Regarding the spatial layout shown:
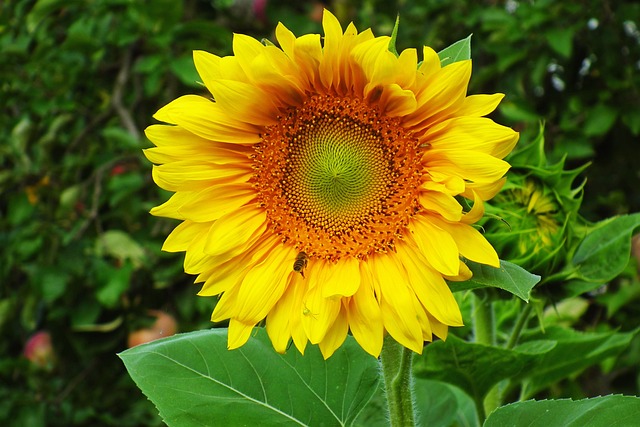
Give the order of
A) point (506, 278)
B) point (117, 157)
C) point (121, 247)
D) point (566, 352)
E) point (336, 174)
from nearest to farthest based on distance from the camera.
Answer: point (506, 278), point (336, 174), point (566, 352), point (121, 247), point (117, 157)

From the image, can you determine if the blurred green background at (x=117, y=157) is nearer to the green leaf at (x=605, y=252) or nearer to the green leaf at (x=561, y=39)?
the green leaf at (x=561, y=39)

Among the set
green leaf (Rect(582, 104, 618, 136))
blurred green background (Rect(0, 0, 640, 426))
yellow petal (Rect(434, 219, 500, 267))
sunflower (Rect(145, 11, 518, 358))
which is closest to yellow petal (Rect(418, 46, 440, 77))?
sunflower (Rect(145, 11, 518, 358))

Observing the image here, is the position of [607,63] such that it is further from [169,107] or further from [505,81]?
[169,107]

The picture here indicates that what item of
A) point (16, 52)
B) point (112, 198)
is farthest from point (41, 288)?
point (16, 52)

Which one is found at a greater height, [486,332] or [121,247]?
[486,332]

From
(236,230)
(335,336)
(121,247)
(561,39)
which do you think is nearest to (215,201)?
(236,230)

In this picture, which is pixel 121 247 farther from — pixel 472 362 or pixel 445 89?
pixel 445 89

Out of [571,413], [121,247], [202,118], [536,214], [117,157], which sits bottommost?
[121,247]
